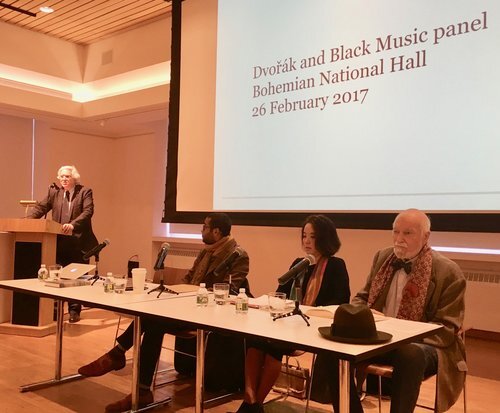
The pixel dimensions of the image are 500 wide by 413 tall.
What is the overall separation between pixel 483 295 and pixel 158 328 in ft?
8.30

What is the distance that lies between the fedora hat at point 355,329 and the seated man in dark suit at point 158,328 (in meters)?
1.20

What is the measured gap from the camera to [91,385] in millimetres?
3480

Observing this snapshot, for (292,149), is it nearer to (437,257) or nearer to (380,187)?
(380,187)

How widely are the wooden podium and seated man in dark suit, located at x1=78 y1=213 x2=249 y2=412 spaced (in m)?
1.78

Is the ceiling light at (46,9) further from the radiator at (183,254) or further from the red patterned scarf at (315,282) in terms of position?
the red patterned scarf at (315,282)

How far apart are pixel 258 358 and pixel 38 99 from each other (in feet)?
16.8

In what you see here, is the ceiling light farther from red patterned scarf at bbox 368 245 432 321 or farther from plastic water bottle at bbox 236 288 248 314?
red patterned scarf at bbox 368 245 432 321

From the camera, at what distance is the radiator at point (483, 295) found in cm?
407

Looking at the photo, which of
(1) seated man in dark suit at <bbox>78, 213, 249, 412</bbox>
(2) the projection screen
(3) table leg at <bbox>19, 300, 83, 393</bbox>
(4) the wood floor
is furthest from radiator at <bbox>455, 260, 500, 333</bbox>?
(3) table leg at <bbox>19, 300, 83, 393</bbox>

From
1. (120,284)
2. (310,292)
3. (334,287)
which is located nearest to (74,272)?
(120,284)

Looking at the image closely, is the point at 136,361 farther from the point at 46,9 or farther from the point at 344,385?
the point at 46,9

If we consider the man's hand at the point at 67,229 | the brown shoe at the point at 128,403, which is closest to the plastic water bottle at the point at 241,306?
the brown shoe at the point at 128,403

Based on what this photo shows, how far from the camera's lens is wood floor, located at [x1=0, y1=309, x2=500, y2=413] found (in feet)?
10.2

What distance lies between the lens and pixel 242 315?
2.38 meters
